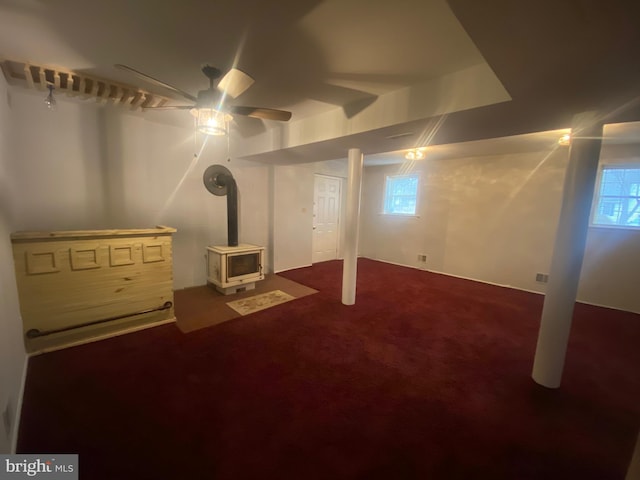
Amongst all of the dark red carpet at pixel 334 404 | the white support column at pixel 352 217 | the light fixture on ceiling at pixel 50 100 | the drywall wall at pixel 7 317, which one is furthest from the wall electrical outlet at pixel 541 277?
the light fixture on ceiling at pixel 50 100

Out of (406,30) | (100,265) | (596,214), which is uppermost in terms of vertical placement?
(406,30)

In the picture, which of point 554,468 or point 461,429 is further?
point 461,429

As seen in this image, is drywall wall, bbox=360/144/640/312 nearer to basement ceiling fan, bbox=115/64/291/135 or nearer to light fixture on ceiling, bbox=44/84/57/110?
basement ceiling fan, bbox=115/64/291/135

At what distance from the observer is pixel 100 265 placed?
96.9 inches

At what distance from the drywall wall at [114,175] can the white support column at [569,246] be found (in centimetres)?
406

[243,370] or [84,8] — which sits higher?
[84,8]

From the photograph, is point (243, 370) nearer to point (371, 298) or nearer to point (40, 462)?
point (40, 462)

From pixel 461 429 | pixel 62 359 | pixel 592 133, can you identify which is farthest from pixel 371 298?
pixel 62 359

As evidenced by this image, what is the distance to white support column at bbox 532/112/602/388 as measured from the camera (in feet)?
6.05

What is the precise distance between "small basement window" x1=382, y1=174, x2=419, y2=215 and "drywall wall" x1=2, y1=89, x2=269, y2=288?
3430 mm

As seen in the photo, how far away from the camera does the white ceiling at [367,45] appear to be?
110 centimetres

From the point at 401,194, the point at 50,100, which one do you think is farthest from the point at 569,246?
the point at 50,100

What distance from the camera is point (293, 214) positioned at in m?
5.26

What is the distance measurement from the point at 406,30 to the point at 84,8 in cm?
187
